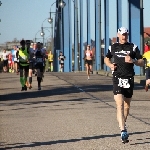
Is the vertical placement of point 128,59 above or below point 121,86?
above

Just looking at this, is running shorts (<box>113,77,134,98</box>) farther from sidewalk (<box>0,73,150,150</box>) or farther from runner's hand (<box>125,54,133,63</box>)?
sidewalk (<box>0,73,150,150</box>)

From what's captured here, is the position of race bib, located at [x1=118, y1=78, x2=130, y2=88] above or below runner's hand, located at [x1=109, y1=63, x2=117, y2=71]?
below

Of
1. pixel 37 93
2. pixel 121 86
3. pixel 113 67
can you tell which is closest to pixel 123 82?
pixel 121 86

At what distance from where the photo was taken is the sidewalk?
37.4ft

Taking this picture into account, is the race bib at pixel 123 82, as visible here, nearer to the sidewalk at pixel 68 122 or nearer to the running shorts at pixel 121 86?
the running shorts at pixel 121 86

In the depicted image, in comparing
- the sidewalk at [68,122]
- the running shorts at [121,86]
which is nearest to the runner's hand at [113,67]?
the running shorts at [121,86]

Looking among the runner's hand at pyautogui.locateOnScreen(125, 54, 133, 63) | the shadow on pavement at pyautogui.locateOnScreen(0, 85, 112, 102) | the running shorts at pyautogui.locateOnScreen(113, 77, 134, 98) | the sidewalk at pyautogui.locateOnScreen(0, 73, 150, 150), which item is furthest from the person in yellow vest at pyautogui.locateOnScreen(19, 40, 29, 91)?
the runner's hand at pyautogui.locateOnScreen(125, 54, 133, 63)

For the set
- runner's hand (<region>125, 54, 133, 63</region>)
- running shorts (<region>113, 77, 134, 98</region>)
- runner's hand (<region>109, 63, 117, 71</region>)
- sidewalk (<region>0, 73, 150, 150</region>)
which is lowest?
sidewalk (<region>0, 73, 150, 150</region>)

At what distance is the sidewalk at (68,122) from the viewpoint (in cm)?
1139

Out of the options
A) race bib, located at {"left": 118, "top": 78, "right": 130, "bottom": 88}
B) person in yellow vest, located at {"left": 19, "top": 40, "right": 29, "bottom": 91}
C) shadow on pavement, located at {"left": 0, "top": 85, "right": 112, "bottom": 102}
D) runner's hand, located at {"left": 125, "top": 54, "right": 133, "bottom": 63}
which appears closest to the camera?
runner's hand, located at {"left": 125, "top": 54, "right": 133, "bottom": 63}

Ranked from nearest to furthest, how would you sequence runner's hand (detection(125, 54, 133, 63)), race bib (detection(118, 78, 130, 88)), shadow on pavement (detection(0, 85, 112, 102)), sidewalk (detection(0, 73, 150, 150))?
sidewalk (detection(0, 73, 150, 150)) < runner's hand (detection(125, 54, 133, 63)) < race bib (detection(118, 78, 130, 88)) < shadow on pavement (detection(0, 85, 112, 102))

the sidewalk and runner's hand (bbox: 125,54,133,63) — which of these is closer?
the sidewalk

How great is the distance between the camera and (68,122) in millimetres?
14922

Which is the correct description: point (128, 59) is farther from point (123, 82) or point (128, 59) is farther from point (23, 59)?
point (23, 59)
